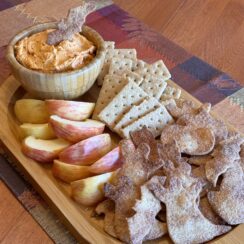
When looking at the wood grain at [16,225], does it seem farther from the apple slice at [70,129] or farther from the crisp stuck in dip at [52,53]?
the crisp stuck in dip at [52,53]

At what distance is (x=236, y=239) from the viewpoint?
0.80m

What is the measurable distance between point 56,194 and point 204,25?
861 millimetres

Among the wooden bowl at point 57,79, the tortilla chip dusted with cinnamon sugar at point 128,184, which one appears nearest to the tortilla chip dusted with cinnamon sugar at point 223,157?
the tortilla chip dusted with cinnamon sugar at point 128,184

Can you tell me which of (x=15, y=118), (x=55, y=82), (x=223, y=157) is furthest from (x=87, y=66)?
(x=223, y=157)

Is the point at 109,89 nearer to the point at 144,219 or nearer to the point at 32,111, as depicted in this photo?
the point at 32,111

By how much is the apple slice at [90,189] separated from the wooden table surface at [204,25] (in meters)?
0.61

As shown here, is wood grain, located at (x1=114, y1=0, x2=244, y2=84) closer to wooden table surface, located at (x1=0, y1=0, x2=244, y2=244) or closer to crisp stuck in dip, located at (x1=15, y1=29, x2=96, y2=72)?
wooden table surface, located at (x1=0, y1=0, x2=244, y2=244)

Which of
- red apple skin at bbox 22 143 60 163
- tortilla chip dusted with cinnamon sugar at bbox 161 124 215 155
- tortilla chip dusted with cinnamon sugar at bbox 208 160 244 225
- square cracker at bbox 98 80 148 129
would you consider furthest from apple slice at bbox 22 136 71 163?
tortilla chip dusted with cinnamon sugar at bbox 208 160 244 225

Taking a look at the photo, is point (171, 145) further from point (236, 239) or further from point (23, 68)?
point (23, 68)

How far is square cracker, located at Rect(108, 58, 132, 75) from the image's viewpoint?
43.8 inches

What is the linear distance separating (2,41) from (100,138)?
23.9 inches

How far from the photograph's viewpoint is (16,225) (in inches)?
34.1

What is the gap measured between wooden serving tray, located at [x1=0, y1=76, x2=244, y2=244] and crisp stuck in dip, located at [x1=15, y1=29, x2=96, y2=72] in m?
0.14

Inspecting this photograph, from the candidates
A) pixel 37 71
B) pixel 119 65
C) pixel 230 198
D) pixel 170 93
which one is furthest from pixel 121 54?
pixel 230 198
